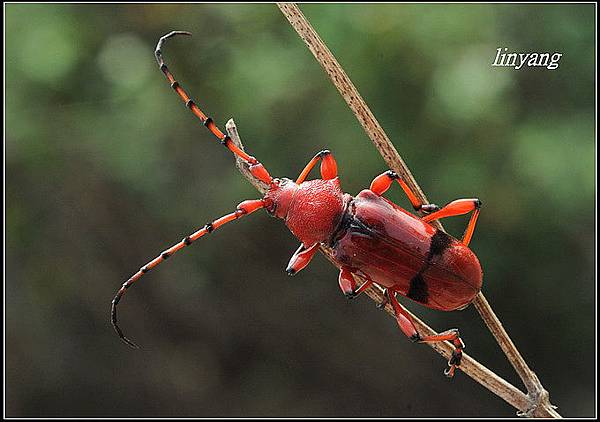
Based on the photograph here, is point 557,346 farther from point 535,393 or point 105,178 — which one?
point 105,178

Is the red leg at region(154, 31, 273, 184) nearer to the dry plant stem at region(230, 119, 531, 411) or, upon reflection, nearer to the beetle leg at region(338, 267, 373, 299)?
the dry plant stem at region(230, 119, 531, 411)

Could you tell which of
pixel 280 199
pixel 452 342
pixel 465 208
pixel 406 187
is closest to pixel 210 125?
pixel 280 199

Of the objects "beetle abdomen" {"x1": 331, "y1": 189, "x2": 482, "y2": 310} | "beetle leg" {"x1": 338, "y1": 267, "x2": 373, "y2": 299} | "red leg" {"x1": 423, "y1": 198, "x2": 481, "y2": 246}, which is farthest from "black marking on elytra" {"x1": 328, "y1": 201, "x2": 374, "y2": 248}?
"red leg" {"x1": 423, "y1": 198, "x2": 481, "y2": 246}

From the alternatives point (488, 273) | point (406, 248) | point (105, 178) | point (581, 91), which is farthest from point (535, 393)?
point (105, 178)

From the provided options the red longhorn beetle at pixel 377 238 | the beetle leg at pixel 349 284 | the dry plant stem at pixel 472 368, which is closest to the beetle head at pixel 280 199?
the red longhorn beetle at pixel 377 238

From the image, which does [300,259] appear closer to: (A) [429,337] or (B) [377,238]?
(B) [377,238]

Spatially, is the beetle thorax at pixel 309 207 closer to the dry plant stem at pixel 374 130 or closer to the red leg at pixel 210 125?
the red leg at pixel 210 125
